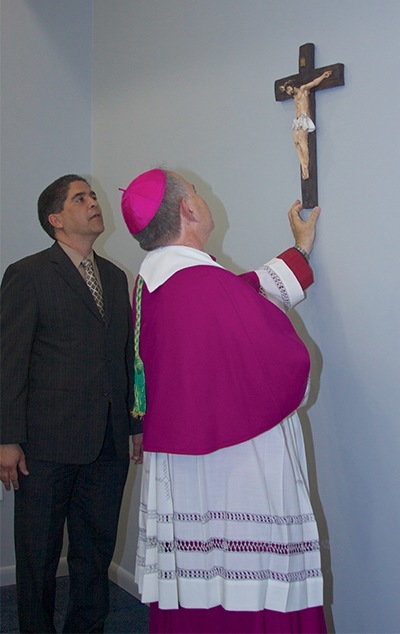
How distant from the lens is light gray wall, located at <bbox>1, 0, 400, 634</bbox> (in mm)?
2383

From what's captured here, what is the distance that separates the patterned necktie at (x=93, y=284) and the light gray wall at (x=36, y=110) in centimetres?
106

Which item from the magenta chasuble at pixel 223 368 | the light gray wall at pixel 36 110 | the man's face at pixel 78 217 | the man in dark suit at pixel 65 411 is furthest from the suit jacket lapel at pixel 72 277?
the light gray wall at pixel 36 110

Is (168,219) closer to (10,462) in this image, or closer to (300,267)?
(300,267)

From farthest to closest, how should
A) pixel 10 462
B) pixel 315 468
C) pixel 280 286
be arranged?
pixel 315 468 < pixel 10 462 < pixel 280 286

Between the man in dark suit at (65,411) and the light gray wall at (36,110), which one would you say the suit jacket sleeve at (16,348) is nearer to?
the man in dark suit at (65,411)

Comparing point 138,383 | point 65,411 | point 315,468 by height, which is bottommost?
point 315,468

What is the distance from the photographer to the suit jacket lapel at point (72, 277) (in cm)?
266

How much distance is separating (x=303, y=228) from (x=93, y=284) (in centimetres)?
81

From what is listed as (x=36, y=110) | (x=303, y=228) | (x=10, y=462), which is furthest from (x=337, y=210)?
(x=36, y=110)

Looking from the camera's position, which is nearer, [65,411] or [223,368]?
[223,368]

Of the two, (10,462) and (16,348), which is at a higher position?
(16,348)

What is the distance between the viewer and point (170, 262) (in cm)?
217

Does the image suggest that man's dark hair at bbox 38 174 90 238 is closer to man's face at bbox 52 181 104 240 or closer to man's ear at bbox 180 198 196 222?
man's face at bbox 52 181 104 240

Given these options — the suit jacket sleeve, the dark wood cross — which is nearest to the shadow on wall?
the dark wood cross
